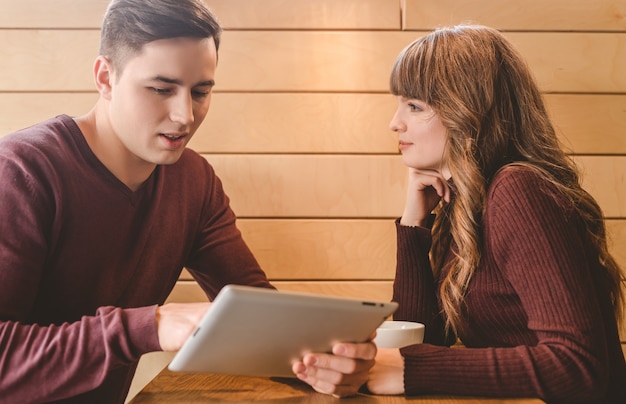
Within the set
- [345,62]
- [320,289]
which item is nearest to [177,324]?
[320,289]

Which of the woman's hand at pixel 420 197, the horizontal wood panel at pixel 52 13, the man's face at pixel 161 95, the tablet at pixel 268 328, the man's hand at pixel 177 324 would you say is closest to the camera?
the tablet at pixel 268 328

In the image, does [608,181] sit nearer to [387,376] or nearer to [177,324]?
[387,376]

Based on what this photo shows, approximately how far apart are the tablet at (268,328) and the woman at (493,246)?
0.16 m

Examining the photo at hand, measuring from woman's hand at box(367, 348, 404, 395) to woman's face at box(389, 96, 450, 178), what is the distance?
46 centimetres

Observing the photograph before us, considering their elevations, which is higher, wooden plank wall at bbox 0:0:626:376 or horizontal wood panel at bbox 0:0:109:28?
horizontal wood panel at bbox 0:0:109:28

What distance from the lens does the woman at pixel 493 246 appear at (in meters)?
1.07

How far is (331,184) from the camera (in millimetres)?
1935

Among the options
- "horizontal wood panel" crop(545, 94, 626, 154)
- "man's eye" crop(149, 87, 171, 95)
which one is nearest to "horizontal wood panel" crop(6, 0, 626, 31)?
"horizontal wood panel" crop(545, 94, 626, 154)

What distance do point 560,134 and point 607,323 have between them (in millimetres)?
804

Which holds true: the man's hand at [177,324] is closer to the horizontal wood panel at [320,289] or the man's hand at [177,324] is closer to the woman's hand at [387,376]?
the woman's hand at [387,376]

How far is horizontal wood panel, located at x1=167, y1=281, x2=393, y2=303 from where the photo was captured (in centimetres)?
193

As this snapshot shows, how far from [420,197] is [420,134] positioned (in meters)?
0.21

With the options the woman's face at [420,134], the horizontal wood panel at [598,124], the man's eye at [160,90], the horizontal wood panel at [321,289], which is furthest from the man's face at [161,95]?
the horizontal wood panel at [598,124]

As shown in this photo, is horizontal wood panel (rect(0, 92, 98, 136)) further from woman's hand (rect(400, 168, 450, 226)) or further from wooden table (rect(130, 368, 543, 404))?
wooden table (rect(130, 368, 543, 404))
